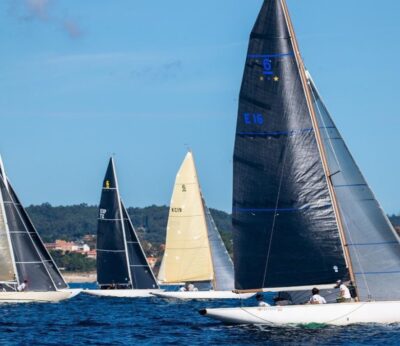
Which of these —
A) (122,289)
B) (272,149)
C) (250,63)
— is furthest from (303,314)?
(122,289)

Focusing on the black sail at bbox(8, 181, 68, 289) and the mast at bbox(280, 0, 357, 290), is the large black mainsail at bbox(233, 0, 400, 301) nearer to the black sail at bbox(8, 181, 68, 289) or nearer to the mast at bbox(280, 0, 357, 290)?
the mast at bbox(280, 0, 357, 290)

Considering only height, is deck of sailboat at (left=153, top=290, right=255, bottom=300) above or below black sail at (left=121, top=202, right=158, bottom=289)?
below

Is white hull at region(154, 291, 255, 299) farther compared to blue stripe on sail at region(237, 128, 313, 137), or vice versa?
white hull at region(154, 291, 255, 299)

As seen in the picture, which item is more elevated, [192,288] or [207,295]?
[192,288]

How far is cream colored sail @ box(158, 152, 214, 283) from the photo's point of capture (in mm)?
72750

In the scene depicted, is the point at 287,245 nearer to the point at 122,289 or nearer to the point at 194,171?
the point at 194,171

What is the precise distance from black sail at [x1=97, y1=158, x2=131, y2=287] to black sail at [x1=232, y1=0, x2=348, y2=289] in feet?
123

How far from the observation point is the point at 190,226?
7312cm

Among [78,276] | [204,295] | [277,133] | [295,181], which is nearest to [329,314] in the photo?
[295,181]

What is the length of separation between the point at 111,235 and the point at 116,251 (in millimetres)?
1074

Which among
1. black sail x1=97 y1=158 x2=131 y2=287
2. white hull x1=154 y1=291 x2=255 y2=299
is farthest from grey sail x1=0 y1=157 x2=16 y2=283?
black sail x1=97 y1=158 x2=131 y2=287

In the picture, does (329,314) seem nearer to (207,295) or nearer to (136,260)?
(207,295)

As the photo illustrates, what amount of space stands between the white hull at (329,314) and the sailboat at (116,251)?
1521 inches

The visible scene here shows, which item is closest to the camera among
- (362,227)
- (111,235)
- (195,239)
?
(362,227)
